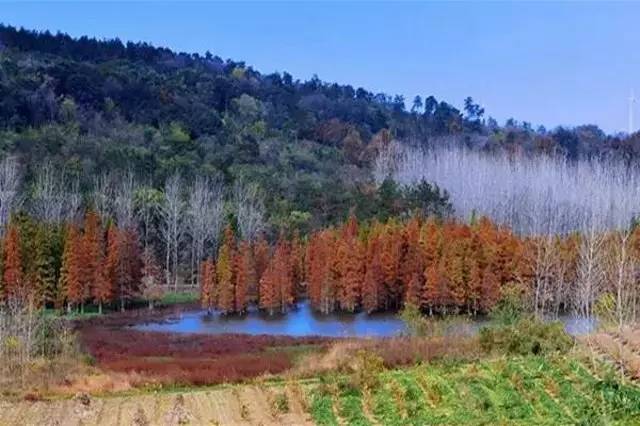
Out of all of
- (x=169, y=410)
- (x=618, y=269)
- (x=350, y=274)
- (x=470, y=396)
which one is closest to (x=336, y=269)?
(x=350, y=274)

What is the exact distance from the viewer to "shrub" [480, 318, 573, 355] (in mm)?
23109

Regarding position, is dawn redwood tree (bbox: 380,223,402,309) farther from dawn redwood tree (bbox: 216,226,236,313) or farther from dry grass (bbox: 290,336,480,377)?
dry grass (bbox: 290,336,480,377)

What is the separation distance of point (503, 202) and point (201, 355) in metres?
40.1

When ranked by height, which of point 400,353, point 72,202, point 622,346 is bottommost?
point 400,353

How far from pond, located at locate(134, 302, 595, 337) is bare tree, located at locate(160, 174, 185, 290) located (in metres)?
8.80

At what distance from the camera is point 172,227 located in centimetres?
5338

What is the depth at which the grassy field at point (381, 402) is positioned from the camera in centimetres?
1655

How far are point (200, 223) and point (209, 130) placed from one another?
1292 inches

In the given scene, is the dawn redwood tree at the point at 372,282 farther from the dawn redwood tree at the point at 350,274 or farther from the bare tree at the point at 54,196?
the bare tree at the point at 54,196

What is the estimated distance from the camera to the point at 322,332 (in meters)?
37.0

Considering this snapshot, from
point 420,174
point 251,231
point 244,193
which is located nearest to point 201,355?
point 251,231

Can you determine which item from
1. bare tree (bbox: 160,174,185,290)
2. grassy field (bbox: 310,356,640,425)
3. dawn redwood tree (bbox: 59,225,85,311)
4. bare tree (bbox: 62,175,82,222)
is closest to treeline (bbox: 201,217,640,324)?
dawn redwood tree (bbox: 59,225,85,311)

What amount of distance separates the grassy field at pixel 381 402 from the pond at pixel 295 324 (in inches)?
554

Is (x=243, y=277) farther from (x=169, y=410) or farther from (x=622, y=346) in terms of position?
(x=622, y=346)
